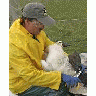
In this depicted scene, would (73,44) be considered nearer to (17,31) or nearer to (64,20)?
(64,20)

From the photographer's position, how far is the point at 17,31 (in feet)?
3.77

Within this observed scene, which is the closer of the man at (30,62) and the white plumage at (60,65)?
the man at (30,62)

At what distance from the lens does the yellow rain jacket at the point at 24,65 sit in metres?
1.07

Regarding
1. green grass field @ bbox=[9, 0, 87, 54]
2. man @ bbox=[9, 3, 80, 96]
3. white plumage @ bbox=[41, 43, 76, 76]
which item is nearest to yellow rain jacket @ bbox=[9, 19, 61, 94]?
man @ bbox=[9, 3, 80, 96]

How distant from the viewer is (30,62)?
3.81 feet

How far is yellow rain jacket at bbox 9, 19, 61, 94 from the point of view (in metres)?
1.07

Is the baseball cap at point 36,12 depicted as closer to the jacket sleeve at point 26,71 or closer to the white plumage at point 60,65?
the jacket sleeve at point 26,71

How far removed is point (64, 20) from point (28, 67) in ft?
10.7

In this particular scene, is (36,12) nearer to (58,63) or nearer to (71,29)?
(58,63)

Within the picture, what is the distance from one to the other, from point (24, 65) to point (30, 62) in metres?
0.10

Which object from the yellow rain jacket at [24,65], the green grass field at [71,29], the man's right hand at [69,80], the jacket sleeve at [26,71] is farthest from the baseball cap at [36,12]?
the green grass field at [71,29]

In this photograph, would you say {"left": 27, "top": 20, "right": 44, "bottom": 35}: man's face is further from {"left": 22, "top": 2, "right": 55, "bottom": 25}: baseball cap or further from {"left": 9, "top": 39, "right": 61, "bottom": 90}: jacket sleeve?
{"left": 9, "top": 39, "right": 61, "bottom": 90}: jacket sleeve

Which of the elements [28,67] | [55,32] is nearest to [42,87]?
[28,67]

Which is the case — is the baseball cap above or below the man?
above
